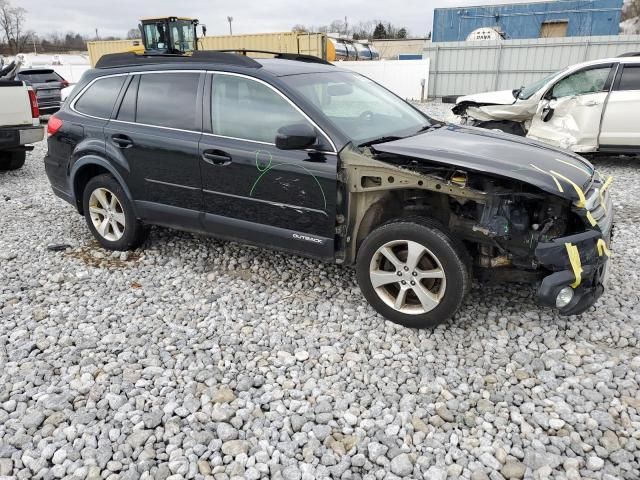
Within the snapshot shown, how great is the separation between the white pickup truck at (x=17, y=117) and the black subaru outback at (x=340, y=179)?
355 cm

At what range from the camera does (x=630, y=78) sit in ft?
24.8

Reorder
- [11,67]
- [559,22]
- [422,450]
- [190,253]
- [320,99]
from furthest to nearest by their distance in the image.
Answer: [559,22] < [11,67] < [190,253] < [320,99] < [422,450]

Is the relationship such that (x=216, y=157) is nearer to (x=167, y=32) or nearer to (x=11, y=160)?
(x=11, y=160)

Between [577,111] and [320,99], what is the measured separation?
5.74 metres

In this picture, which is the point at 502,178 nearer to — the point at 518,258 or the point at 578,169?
the point at 518,258

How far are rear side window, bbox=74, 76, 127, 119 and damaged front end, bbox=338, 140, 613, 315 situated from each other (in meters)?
2.42

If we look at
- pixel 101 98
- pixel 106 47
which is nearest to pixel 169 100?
pixel 101 98

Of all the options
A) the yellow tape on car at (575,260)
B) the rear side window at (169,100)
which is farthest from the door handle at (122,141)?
→ the yellow tape on car at (575,260)

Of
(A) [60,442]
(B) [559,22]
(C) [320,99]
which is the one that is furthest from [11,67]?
(B) [559,22]

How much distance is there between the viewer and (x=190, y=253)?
15.8 ft

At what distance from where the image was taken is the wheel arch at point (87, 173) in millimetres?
4492

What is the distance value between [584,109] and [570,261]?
229 inches

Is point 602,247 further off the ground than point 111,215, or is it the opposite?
point 602,247

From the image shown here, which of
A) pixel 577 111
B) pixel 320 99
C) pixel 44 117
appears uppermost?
pixel 320 99
